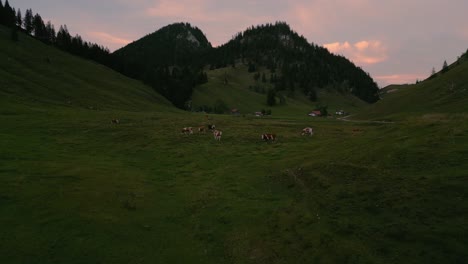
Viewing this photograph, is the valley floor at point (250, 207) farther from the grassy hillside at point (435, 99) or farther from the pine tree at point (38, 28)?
the pine tree at point (38, 28)

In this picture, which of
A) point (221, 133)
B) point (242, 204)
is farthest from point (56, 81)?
point (242, 204)

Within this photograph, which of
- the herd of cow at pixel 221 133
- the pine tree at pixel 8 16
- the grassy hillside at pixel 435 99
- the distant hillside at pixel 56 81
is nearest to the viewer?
the herd of cow at pixel 221 133

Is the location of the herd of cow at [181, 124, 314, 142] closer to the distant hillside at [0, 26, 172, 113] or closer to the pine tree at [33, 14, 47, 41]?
A: the distant hillside at [0, 26, 172, 113]

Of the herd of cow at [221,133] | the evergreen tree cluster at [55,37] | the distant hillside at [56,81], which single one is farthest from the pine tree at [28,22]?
the herd of cow at [221,133]

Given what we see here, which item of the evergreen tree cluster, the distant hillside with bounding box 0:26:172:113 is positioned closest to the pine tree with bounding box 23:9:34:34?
the evergreen tree cluster

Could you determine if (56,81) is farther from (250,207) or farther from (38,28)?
(250,207)

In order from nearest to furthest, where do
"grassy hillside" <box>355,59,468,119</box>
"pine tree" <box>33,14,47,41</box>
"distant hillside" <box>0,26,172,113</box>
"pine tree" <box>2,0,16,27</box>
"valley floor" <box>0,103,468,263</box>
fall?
"valley floor" <box>0,103,468,263</box>
"grassy hillside" <box>355,59,468,119</box>
"distant hillside" <box>0,26,172,113</box>
"pine tree" <box>2,0,16,27</box>
"pine tree" <box>33,14,47,41</box>

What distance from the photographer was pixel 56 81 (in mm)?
100062

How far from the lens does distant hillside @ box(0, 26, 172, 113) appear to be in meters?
83.8

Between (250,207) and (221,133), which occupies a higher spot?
(221,133)

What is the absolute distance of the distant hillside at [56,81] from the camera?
8375 centimetres

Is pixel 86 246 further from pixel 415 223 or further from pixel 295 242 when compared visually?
pixel 415 223

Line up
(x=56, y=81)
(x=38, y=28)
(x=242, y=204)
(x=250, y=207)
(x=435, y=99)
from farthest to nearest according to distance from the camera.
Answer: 1. (x=38, y=28)
2. (x=56, y=81)
3. (x=435, y=99)
4. (x=242, y=204)
5. (x=250, y=207)

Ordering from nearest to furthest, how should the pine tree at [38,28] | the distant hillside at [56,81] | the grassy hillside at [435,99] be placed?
the grassy hillside at [435,99] → the distant hillside at [56,81] → the pine tree at [38,28]
